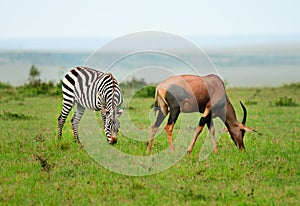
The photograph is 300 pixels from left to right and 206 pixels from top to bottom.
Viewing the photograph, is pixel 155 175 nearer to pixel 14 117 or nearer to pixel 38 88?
pixel 14 117

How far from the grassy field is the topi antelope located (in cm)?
45

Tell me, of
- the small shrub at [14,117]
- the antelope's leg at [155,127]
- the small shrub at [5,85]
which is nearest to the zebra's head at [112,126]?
the antelope's leg at [155,127]

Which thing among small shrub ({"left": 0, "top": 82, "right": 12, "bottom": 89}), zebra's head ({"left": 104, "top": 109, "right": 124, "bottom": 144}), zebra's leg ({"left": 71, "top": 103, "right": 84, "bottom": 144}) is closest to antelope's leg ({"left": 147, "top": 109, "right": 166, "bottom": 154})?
zebra's head ({"left": 104, "top": 109, "right": 124, "bottom": 144})

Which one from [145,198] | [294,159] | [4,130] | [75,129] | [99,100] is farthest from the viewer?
[4,130]

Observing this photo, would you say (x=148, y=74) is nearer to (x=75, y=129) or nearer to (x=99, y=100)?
(x=99, y=100)

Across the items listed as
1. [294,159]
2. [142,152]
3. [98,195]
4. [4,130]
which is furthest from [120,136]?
[98,195]

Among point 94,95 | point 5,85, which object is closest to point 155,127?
point 94,95

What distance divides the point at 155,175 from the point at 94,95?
11.8ft

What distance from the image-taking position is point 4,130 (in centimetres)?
1419

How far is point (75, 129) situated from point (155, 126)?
99.4 inches

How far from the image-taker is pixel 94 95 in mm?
12281

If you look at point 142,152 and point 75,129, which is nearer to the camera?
point 142,152

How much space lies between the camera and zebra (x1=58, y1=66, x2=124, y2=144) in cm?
1099

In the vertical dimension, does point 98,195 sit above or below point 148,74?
below
